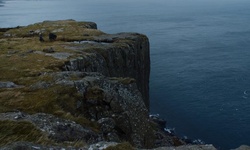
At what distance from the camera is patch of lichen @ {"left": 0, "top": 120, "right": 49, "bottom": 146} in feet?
58.0

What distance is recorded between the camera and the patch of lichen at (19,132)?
1767 cm

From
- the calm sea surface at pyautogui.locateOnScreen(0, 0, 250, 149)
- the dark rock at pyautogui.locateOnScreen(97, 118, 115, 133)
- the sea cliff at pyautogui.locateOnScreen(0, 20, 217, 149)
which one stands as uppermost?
the sea cliff at pyautogui.locateOnScreen(0, 20, 217, 149)

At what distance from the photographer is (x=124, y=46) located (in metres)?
61.2

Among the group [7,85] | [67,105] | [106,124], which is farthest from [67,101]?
[7,85]

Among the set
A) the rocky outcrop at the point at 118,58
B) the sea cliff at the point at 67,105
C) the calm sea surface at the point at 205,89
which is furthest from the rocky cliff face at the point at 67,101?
the calm sea surface at the point at 205,89

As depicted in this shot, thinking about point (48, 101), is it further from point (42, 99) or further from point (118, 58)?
point (118, 58)

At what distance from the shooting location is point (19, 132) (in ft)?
61.8

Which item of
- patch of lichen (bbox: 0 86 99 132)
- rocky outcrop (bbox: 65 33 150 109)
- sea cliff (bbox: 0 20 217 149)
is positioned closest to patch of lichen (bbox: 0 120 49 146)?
sea cliff (bbox: 0 20 217 149)

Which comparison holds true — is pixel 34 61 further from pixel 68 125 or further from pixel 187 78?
pixel 187 78

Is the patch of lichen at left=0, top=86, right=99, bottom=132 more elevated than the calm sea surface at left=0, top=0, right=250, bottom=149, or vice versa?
the patch of lichen at left=0, top=86, right=99, bottom=132

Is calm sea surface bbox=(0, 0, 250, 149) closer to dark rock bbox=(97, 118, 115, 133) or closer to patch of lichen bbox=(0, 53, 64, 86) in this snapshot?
patch of lichen bbox=(0, 53, 64, 86)

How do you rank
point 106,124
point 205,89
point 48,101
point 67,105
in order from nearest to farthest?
1. point 106,124
2. point 48,101
3. point 67,105
4. point 205,89

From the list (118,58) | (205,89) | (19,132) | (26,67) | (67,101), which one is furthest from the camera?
(205,89)

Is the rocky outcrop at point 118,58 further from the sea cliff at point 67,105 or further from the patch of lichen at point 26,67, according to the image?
the patch of lichen at point 26,67
